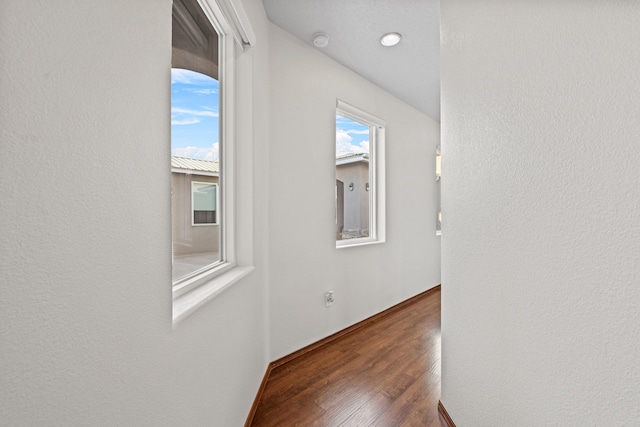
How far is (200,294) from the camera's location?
3.53ft

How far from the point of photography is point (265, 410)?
168 centimetres

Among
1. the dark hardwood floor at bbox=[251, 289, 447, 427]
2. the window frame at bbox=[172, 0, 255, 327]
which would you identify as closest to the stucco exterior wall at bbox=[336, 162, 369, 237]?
the dark hardwood floor at bbox=[251, 289, 447, 427]

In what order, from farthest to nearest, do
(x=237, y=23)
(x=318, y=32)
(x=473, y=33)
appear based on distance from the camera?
(x=318, y=32) → (x=237, y=23) → (x=473, y=33)

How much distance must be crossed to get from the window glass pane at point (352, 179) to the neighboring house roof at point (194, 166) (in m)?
1.50

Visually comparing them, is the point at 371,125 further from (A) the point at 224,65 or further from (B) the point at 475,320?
(B) the point at 475,320

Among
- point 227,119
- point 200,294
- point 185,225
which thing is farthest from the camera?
point 227,119

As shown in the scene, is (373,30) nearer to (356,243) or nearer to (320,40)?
(320,40)

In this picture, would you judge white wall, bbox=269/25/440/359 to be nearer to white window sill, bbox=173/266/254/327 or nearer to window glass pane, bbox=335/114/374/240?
window glass pane, bbox=335/114/374/240

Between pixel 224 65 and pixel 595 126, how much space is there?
63.1 inches

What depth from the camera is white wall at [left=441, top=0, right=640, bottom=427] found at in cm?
69

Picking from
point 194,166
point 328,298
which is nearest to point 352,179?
point 328,298

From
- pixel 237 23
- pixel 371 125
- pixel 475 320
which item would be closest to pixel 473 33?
pixel 237 23

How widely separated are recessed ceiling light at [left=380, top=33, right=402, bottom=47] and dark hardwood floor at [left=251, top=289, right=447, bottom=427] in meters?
2.51

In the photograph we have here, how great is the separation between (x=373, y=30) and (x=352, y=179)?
136 cm
